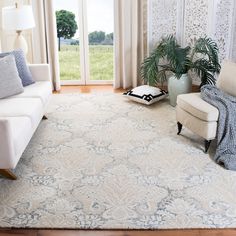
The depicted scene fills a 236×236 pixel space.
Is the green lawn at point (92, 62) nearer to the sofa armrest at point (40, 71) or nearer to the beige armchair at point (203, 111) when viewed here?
the sofa armrest at point (40, 71)

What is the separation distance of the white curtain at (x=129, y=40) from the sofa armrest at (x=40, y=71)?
1468 millimetres

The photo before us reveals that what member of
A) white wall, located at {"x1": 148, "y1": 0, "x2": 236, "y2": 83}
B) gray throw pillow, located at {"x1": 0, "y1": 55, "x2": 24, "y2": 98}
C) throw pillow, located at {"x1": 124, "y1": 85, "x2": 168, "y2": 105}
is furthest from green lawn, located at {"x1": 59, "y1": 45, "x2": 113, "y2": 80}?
gray throw pillow, located at {"x1": 0, "y1": 55, "x2": 24, "y2": 98}

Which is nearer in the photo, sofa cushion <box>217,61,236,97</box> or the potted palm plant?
sofa cushion <box>217,61,236,97</box>

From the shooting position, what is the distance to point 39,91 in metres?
4.07

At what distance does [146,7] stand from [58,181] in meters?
3.23

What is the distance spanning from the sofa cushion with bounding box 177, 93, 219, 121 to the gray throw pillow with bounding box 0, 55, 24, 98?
5.51 ft

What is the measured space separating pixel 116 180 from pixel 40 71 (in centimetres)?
197

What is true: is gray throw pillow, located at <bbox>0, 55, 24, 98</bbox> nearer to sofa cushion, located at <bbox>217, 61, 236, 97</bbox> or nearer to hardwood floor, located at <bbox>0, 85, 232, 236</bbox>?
hardwood floor, located at <bbox>0, 85, 232, 236</bbox>

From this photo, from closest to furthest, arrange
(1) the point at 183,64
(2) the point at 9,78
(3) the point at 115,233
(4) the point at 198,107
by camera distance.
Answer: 1. (3) the point at 115,233
2. (4) the point at 198,107
3. (2) the point at 9,78
4. (1) the point at 183,64

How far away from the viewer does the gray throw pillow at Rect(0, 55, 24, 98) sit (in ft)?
12.5

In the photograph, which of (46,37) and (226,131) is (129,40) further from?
(226,131)

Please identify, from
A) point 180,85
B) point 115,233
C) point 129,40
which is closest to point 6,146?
point 115,233

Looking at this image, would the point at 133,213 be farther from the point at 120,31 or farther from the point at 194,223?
the point at 120,31

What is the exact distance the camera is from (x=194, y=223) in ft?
8.21
